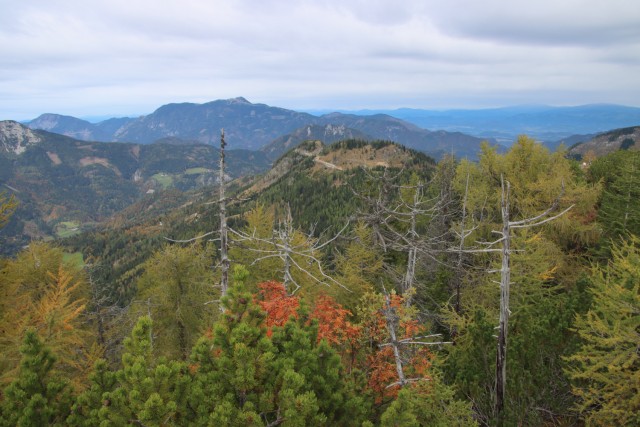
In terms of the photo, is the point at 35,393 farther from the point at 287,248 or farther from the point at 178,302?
the point at 178,302

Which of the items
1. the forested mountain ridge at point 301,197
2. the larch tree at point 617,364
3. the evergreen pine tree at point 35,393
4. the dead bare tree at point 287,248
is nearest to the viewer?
the evergreen pine tree at point 35,393

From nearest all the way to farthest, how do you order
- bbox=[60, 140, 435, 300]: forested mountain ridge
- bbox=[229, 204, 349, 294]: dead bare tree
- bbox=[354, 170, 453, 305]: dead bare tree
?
bbox=[229, 204, 349, 294]: dead bare tree, bbox=[354, 170, 453, 305]: dead bare tree, bbox=[60, 140, 435, 300]: forested mountain ridge

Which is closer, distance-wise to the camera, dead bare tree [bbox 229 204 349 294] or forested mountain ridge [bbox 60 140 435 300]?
dead bare tree [bbox 229 204 349 294]

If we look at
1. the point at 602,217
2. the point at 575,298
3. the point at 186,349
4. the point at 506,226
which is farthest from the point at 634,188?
the point at 186,349

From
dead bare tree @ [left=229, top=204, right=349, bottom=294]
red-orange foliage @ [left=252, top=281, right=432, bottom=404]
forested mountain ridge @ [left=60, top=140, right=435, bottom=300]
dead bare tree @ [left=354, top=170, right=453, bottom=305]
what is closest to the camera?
dead bare tree @ [left=229, top=204, right=349, bottom=294]

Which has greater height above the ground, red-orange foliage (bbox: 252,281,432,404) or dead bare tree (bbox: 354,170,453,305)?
dead bare tree (bbox: 354,170,453,305)

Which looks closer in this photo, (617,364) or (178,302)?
(617,364)

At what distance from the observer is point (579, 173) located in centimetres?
3266

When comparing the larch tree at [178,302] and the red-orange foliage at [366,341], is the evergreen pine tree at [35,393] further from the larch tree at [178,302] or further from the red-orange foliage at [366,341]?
the larch tree at [178,302]

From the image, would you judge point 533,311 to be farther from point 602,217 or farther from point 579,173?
point 579,173

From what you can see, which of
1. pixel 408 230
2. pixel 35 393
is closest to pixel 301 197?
pixel 408 230

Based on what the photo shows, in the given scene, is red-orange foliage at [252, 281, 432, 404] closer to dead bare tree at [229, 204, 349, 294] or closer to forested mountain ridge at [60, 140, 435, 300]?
dead bare tree at [229, 204, 349, 294]

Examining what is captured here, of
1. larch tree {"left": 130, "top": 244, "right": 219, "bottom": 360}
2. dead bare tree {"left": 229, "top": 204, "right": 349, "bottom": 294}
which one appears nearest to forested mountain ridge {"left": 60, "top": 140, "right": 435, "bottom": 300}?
larch tree {"left": 130, "top": 244, "right": 219, "bottom": 360}

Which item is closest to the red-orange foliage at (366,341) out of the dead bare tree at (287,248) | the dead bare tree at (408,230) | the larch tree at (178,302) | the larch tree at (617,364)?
the dead bare tree at (287,248)
